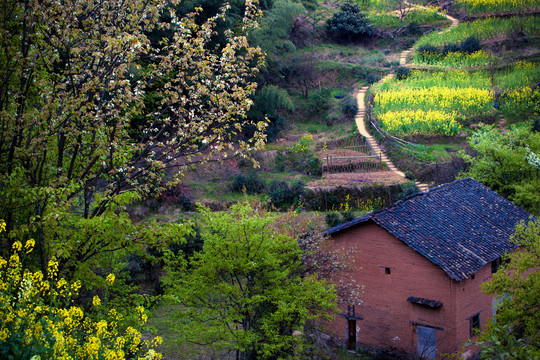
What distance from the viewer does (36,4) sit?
29.6ft

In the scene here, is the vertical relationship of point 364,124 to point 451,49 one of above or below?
below

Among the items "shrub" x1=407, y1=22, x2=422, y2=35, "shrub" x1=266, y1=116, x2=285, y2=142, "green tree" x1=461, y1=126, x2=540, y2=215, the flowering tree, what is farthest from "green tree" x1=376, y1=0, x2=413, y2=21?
the flowering tree

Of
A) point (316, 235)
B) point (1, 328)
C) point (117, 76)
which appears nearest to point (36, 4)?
point (117, 76)

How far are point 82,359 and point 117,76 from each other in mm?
5850

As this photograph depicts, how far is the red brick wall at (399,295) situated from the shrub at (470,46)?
103ft

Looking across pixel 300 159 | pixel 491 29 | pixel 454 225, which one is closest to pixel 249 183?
pixel 300 159

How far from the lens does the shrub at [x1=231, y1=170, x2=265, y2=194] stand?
3198 centimetres

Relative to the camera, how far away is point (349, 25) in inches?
2008

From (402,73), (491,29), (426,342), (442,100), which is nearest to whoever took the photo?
(426,342)

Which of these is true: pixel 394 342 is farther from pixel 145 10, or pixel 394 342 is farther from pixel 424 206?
pixel 145 10

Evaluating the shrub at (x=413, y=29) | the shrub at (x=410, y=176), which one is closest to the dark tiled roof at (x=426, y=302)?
the shrub at (x=410, y=176)

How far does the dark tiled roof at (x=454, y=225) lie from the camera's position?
17.7 meters

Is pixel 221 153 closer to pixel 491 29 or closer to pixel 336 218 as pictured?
pixel 336 218

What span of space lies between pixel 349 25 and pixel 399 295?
3887 cm
